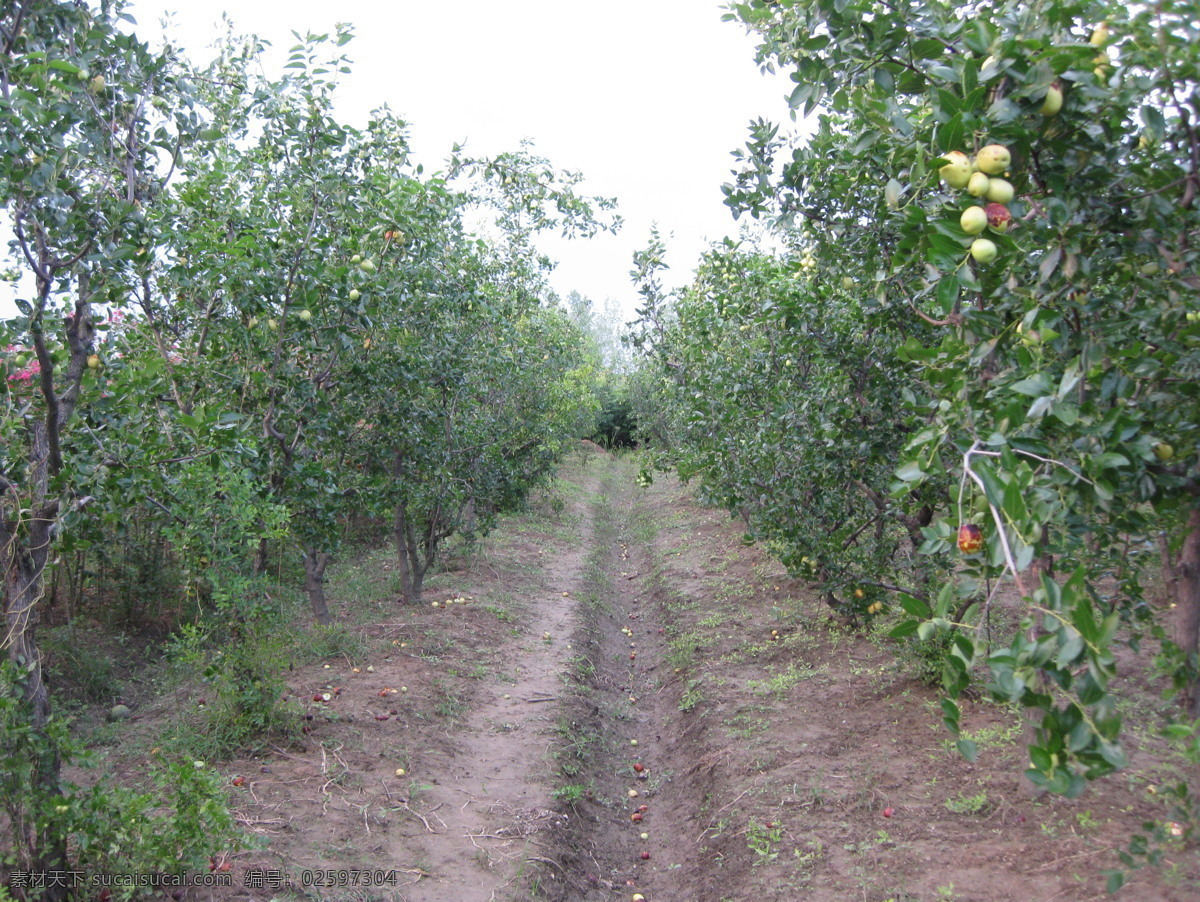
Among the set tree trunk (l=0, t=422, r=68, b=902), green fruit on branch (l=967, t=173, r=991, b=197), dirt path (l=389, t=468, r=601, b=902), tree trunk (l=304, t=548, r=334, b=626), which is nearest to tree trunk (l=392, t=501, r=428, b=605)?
tree trunk (l=304, t=548, r=334, b=626)

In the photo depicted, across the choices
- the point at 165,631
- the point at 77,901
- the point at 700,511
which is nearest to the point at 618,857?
the point at 77,901

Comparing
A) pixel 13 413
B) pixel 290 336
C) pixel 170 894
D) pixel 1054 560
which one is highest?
pixel 290 336

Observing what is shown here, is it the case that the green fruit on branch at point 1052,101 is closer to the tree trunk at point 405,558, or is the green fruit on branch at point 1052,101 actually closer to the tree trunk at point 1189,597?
the tree trunk at point 1189,597

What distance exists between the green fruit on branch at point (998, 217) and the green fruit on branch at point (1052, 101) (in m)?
0.40

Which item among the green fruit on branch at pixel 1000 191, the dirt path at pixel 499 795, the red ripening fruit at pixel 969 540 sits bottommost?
the dirt path at pixel 499 795

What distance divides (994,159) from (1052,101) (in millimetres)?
333

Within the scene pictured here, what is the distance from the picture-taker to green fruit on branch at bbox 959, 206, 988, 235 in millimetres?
2021

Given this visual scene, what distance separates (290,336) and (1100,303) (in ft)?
12.6

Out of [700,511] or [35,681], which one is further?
[700,511]

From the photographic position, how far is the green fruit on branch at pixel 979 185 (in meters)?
2.07

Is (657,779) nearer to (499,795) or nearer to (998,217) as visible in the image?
(499,795)

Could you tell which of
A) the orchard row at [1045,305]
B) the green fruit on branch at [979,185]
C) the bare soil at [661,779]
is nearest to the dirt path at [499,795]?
the bare soil at [661,779]

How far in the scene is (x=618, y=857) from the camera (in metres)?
4.24

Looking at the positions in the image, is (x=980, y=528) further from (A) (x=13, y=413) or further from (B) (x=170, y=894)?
(A) (x=13, y=413)
